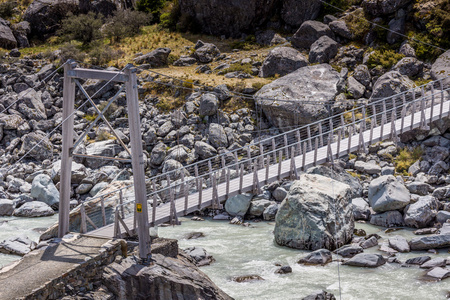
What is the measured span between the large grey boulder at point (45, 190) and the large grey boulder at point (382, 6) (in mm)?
17981

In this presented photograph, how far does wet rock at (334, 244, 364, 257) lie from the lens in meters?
12.0

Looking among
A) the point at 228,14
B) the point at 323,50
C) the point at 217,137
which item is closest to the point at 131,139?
the point at 217,137

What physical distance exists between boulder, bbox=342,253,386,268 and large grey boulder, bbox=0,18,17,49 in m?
25.5

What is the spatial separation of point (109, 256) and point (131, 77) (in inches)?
119

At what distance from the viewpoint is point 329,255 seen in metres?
11.7

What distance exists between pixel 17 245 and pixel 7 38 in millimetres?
20855

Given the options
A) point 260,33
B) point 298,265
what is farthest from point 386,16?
point 298,265

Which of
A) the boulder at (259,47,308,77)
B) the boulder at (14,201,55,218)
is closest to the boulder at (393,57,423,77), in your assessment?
the boulder at (259,47,308,77)

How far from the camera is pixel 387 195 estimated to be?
14406mm


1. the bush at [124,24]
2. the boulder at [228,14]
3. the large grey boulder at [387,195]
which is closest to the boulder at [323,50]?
the boulder at [228,14]

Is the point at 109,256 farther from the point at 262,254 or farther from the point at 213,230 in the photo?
the point at 213,230

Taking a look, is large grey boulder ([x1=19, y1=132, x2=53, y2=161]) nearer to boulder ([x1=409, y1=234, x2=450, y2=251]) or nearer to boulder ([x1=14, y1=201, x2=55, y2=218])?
boulder ([x1=14, y1=201, x2=55, y2=218])

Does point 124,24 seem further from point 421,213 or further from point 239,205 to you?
point 421,213

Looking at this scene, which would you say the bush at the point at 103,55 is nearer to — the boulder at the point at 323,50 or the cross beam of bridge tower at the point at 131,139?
the boulder at the point at 323,50
